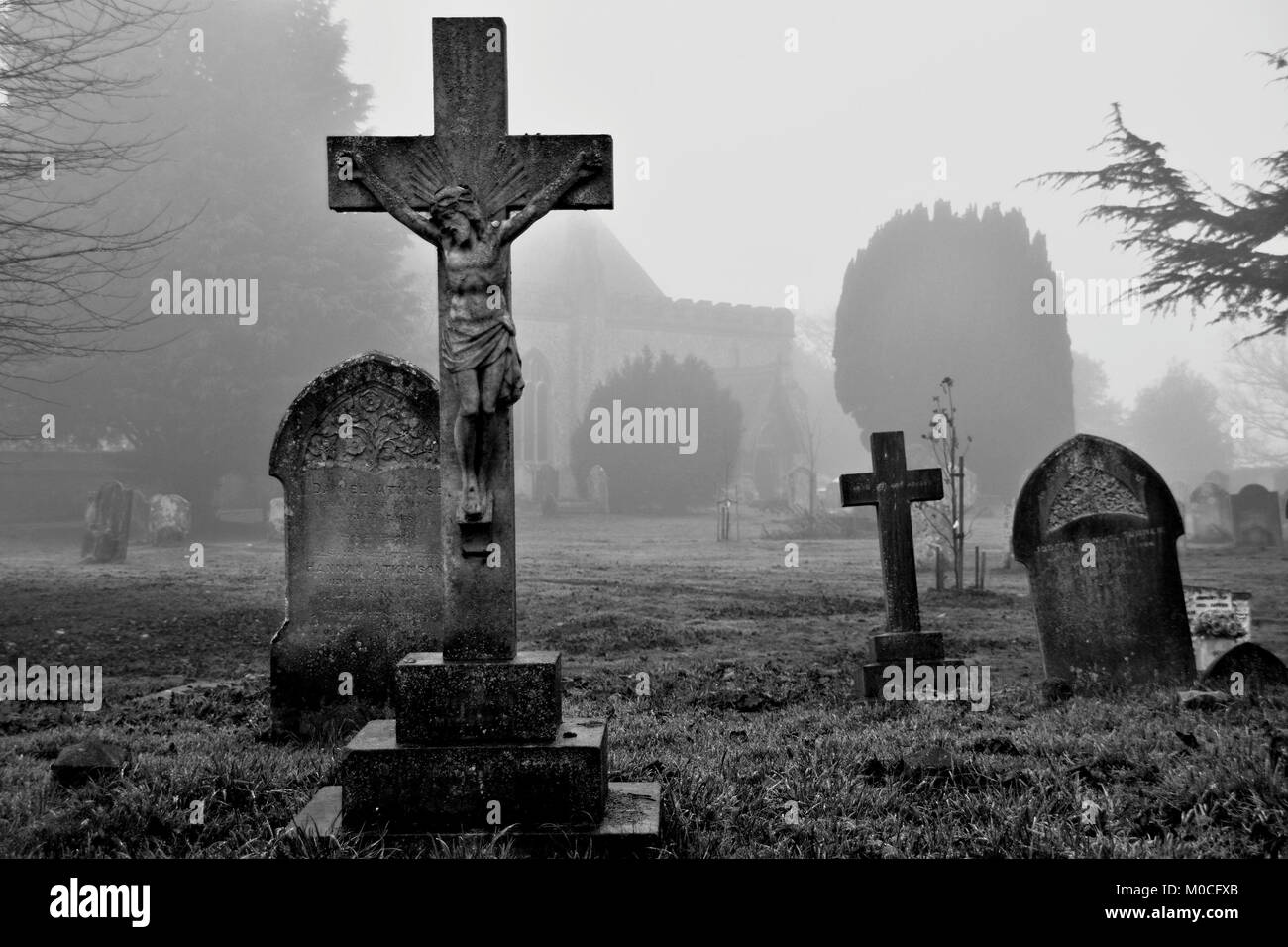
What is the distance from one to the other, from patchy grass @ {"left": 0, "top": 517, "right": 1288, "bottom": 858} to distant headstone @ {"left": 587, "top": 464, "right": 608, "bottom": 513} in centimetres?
2012

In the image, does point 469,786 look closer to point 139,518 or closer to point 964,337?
point 139,518

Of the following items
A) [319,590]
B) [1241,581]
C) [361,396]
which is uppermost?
[361,396]

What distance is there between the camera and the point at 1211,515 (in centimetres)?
2442

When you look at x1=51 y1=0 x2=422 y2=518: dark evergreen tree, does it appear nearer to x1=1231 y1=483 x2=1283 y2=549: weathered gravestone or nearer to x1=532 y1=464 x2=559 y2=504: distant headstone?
x1=532 y1=464 x2=559 y2=504: distant headstone

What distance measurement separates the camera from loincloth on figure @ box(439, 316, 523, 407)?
11.6 ft

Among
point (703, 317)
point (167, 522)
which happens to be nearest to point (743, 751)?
point (167, 522)

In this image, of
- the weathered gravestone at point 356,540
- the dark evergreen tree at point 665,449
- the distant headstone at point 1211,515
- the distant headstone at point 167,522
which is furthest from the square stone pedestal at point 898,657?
the dark evergreen tree at point 665,449

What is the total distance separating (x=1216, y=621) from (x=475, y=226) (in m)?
7.09

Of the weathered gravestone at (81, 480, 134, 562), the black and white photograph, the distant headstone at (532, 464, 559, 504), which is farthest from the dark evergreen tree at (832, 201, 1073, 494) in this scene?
the weathered gravestone at (81, 480, 134, 562)

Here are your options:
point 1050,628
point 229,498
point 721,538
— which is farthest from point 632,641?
point 229,498

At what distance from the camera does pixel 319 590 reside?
236 inches

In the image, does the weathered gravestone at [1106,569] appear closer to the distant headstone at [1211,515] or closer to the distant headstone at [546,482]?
the distant headstone at [1211,515]
